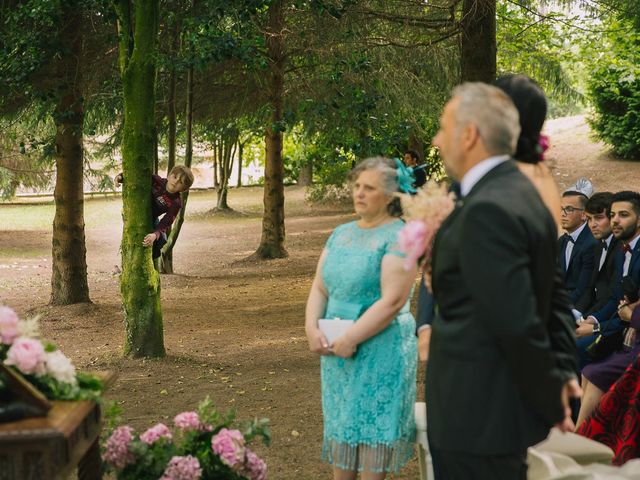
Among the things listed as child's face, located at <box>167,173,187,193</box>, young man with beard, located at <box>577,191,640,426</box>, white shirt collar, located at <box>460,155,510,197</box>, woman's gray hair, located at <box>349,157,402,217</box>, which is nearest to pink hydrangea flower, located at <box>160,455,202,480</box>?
woman's gray hair, located at <box>349,157,402,217</box>

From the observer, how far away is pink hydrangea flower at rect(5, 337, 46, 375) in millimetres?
3455

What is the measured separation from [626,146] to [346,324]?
24.5 meters

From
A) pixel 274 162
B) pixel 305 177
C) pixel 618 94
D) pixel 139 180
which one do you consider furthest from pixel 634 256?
pixel 305 177

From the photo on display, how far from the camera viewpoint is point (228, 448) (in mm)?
4391

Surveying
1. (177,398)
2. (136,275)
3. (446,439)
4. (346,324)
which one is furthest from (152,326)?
(446,439)

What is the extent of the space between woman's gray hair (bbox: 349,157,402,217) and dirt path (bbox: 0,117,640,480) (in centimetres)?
76

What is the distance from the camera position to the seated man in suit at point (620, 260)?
6418 mm

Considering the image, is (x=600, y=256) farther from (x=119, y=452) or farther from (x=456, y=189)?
(x=119, y=452)

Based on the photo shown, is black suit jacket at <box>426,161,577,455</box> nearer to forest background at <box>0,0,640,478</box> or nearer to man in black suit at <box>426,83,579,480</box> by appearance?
man in black suit at <box>426,83,579,480</box>

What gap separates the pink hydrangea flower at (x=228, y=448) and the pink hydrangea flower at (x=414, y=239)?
4.94 feet

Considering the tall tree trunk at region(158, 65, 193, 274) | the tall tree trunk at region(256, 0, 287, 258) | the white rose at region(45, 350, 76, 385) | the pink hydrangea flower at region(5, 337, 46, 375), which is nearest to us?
the pink hydrangea flower at region(5, 337, 46, 375)

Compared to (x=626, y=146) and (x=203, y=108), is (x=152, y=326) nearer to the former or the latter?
(x=203, y=108)

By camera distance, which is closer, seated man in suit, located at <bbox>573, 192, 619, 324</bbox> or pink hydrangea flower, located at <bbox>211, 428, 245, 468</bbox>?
pink hydrangea flower, located at <bbox>211, 428, 245, 468</bbox>

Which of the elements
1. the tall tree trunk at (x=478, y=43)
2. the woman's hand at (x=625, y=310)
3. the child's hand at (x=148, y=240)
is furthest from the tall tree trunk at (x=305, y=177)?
the woman's hand at (x=625, y=310)
